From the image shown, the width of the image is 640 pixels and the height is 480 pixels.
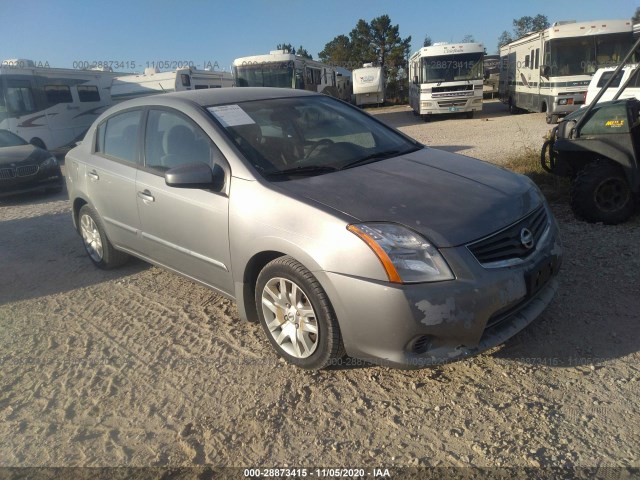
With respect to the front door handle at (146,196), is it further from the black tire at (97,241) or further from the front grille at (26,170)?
the front grille at (26,170)

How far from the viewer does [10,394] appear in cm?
309

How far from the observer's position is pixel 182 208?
359cm

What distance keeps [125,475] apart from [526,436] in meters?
1.94

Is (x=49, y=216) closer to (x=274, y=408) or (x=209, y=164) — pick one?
(x=209, y=164)

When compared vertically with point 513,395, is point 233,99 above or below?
above

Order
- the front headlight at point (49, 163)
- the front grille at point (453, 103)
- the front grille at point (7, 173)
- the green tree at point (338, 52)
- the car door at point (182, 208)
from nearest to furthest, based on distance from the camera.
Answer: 1. the car door at point (182, 208)
2. the front grille at point (7, 173)
3. the front headlight at point (49, 163)
4. the front grille at point (453, 103)
5. the green tree at point (338, 52)

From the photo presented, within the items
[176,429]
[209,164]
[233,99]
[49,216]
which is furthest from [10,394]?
[49,216]

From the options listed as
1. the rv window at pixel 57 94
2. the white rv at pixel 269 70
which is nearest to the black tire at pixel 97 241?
the white rv at pixel 269 70

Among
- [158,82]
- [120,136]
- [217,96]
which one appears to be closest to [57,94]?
[158,82]

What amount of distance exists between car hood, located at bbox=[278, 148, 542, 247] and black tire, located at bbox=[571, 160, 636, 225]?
204 cm

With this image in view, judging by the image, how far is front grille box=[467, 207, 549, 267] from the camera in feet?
8.82

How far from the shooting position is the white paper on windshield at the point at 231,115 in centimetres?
359

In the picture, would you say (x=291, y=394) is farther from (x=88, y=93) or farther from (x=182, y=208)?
(x=88, y=93)

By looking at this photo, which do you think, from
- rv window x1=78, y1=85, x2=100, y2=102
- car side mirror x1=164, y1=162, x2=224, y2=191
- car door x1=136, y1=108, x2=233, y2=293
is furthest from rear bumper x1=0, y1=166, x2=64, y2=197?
rv window x1=78, y1=85, x2=100, y2=102
